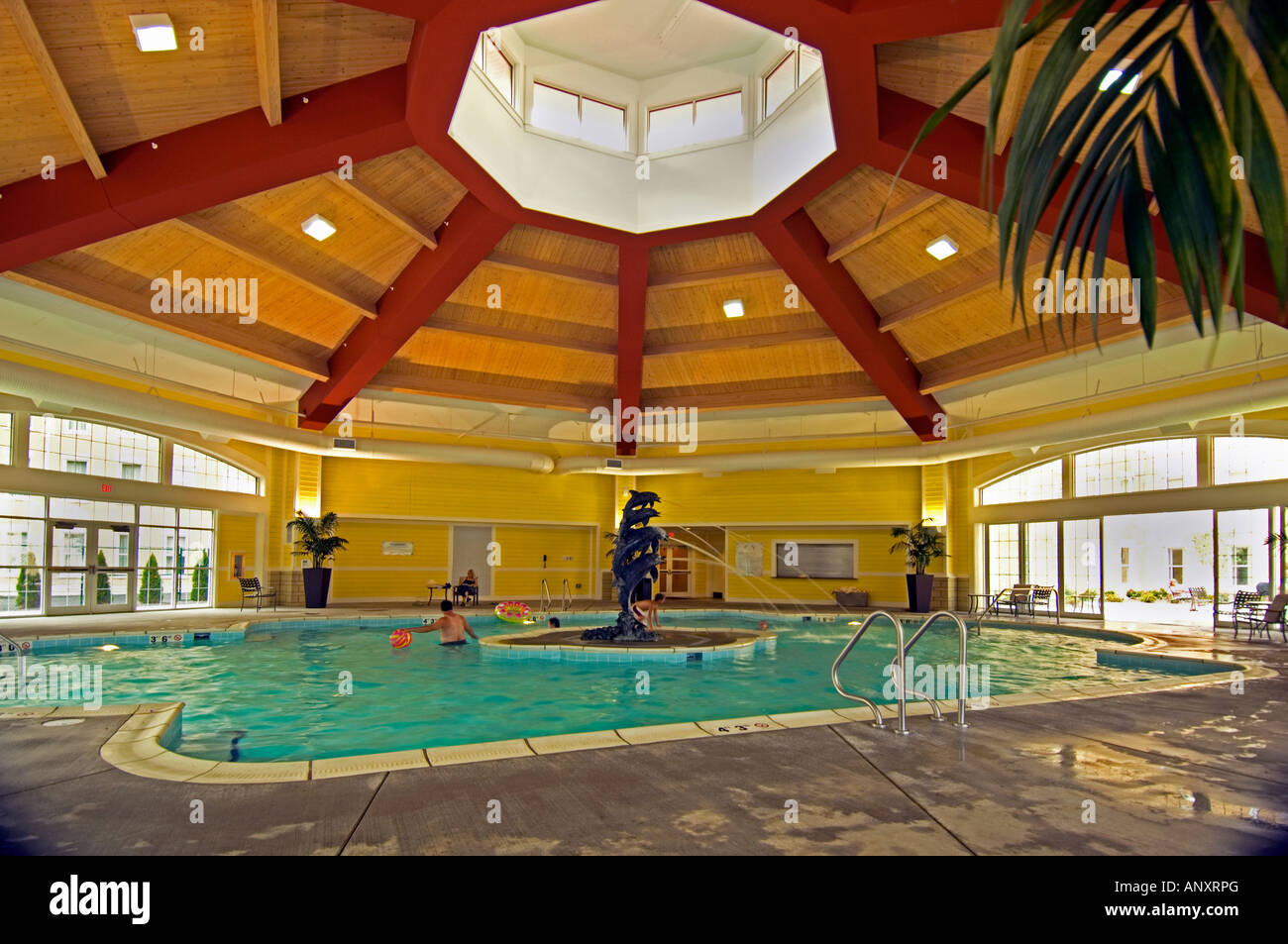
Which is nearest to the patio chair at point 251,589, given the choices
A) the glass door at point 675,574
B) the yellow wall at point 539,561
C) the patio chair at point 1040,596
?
the yellow wall at point 539,561

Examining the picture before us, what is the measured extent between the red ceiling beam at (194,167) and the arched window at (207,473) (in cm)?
→ 708

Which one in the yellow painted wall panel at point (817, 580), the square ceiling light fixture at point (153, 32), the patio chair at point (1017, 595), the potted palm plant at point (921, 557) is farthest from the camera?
the yellow painted wall panel at point (817, 580)

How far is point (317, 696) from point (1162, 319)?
11.7 metres

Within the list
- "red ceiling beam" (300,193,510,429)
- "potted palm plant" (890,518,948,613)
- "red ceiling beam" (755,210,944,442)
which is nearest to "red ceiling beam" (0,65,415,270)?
"red ceiling beam" (300,193,510,429)

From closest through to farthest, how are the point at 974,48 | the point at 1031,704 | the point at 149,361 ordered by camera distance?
the point at 1031,704 → the point at 974,48 → the point at 149,361

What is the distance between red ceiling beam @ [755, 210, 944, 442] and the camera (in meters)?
11.7

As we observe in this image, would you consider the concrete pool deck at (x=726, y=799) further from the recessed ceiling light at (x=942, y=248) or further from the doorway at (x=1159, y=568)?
the doorway at (x=1159, y=568)

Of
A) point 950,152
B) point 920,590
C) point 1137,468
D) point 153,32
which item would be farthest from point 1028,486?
point 153,32

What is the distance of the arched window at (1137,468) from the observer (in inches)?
524

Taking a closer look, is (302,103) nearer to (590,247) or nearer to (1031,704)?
(590,247)

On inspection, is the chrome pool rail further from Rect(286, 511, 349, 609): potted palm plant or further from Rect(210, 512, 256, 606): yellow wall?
Rect(210, 512, 256, 606): yellow wall

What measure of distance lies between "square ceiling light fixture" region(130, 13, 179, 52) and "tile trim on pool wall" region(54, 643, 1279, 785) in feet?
18.0
